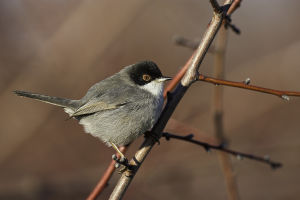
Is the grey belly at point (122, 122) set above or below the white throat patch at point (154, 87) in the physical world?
below

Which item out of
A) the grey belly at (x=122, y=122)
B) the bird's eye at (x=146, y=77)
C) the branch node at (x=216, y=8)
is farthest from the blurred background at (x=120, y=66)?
the branch node at (x=216, y=8)

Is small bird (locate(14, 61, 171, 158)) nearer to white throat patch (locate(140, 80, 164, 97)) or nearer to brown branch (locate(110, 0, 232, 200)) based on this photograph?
white throat patch (locate(140, 80, 164, 97))

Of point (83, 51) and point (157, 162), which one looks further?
point (83, 51)

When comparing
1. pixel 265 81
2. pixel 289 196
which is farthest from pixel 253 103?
pixel 289 196

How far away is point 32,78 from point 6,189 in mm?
1805

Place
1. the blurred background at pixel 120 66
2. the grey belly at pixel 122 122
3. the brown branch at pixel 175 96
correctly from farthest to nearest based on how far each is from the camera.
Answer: the blurred background at pixel 120 66
the grey belly at pixel 122 122
the brown branch at pixel 175 96

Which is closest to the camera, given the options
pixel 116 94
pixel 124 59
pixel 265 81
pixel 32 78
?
pixel 116 94

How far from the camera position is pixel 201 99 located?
239 inches

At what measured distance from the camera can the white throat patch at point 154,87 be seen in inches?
148

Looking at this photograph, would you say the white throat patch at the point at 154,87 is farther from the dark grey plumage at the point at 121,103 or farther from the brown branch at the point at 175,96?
the brown branch at the point at 175,96

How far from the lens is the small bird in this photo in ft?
11.8

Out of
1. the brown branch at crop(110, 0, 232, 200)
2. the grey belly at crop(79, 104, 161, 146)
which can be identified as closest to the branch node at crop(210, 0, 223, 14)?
the brown branch at crop(110, 0, 232, 200)

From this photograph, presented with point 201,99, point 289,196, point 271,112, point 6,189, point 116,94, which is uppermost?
point 116,94

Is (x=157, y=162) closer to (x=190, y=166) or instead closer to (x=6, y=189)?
(x=190, y=166)
